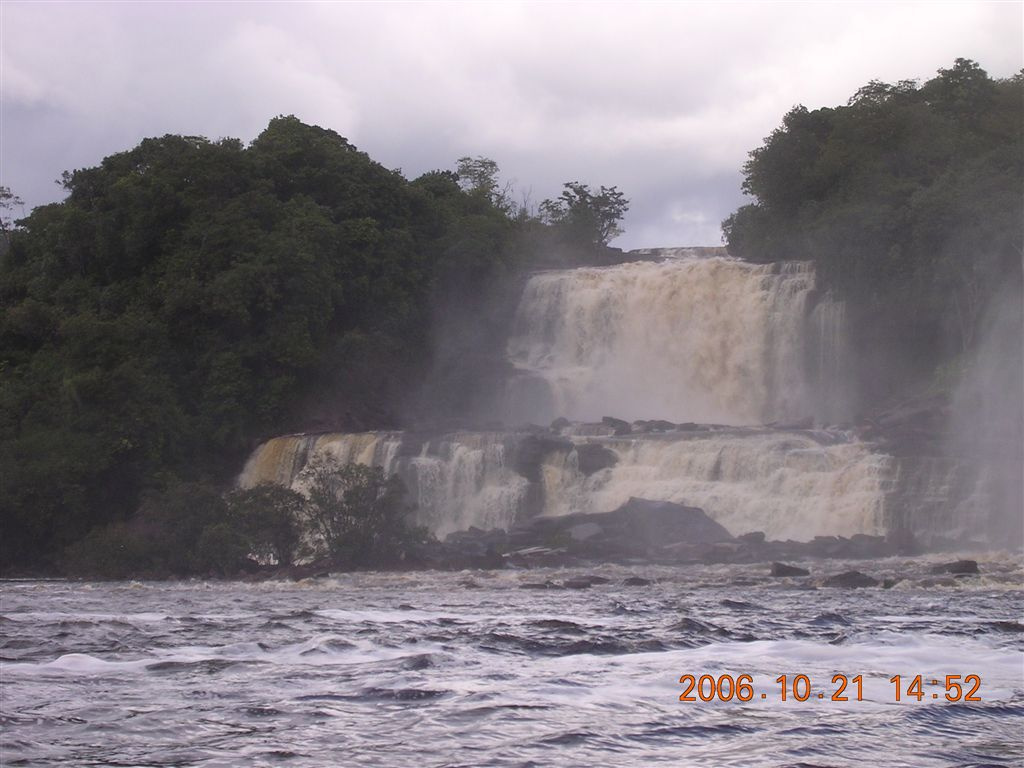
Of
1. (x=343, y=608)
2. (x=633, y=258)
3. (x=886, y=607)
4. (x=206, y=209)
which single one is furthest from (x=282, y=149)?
(x=886, y=607)

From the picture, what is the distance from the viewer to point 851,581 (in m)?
22.4

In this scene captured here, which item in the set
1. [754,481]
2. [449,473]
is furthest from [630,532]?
[449,473]

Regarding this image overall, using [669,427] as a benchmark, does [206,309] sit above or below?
above

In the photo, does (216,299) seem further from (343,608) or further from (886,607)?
(886,607)

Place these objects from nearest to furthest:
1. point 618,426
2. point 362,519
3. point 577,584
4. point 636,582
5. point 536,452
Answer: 1. point 577,584
2. point 636,582
3. point 362,519
4. point 536,452
5. point 618,426

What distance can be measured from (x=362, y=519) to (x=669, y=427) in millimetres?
10372

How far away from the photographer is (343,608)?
20031 mm

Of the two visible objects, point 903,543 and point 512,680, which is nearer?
point 512,680

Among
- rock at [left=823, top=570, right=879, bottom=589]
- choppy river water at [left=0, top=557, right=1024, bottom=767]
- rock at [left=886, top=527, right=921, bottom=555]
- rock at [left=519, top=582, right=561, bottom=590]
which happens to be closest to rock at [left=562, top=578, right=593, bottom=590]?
rock at [left=519, top=582, right=561, bottom=590]

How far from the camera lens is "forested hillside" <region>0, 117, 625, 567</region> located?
3828cm

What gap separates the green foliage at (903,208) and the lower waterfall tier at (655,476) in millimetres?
10836

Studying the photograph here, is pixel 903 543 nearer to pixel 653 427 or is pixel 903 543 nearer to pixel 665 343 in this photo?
pixel 653 427

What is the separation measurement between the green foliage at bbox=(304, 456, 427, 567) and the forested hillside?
20.3ft

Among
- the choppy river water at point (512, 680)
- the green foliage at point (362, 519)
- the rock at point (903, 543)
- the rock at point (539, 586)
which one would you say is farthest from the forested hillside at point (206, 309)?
the rock at point (903, 543)
